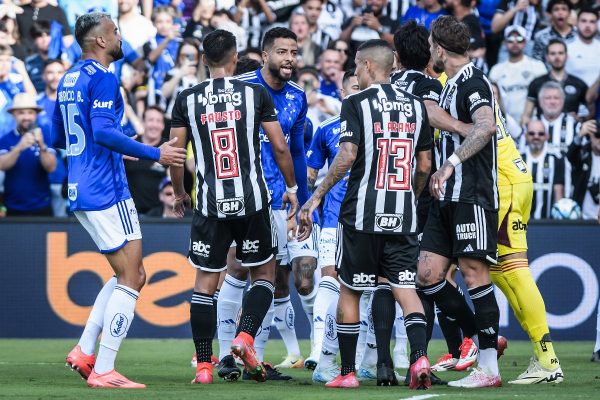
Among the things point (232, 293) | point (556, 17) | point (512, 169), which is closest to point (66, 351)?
point (232, 293)

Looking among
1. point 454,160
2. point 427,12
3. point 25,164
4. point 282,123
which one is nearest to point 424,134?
point 454,160

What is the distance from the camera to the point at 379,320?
849cm

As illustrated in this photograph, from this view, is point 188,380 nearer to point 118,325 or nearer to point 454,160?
point 118,325

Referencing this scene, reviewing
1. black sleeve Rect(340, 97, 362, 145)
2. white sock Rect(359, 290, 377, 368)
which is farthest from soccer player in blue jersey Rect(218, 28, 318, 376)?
black sleeve Rect(340, 97, 362, 145)

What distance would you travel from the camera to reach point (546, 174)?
14633 millimetres

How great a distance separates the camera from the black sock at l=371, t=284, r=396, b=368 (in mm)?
8469

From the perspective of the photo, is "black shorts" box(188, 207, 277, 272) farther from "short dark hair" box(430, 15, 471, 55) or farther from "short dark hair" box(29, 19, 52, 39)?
"short dark hair" box(29, 19, 52, 39)

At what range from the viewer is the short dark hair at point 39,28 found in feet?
56.7

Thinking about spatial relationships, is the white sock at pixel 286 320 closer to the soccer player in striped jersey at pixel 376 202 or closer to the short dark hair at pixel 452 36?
the soccer player in striped jersey at pixel 376 202

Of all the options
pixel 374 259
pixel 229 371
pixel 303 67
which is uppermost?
pixel 303 67

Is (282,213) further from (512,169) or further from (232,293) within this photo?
(512,169)

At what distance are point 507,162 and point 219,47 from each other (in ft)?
7.86

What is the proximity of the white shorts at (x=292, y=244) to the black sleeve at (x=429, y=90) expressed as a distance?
1.59m

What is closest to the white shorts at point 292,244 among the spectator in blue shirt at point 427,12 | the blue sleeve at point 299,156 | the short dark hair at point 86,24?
the blue sleeve at point 299,156
